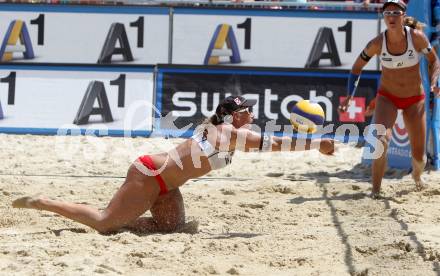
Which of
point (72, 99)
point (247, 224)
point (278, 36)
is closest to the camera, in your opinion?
point (247, 224)

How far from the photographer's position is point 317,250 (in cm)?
507

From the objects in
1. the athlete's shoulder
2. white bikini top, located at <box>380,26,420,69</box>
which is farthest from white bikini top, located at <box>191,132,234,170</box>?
the athlete's shoulder

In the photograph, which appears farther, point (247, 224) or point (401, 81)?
point (401, 81)

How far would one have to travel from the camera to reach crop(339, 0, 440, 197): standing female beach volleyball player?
7.13 metres

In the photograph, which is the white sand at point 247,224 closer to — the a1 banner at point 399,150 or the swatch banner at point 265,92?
the a1 banner at point 399,150

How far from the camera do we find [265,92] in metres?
11.0

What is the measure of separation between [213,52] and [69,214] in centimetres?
640

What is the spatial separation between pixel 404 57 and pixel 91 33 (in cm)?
588

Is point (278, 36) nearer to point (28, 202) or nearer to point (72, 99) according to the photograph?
point (72, 99)

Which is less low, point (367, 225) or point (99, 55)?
point (99, 55)

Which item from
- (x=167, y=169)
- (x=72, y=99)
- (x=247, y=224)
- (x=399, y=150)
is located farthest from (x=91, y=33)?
(x=167, y=169)

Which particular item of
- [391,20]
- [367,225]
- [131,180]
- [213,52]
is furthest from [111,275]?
[213,52]

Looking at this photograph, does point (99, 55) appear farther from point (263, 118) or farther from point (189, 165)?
point (189, 165)

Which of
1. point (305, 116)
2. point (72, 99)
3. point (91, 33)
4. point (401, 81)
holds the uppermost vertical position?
point (91, 33)
